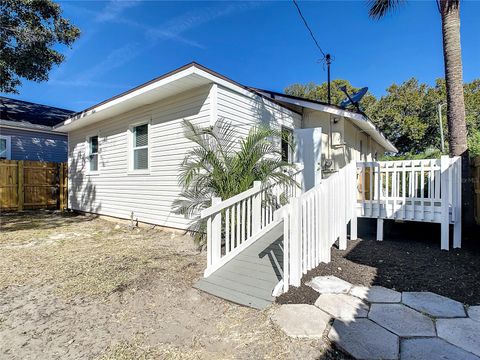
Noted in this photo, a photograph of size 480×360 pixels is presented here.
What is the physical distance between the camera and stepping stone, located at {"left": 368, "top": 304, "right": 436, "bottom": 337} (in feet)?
7.75

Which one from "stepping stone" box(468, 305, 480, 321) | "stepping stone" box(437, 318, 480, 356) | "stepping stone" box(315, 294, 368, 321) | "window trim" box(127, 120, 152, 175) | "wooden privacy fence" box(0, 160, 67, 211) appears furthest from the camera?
"wooden privacy fence" box(0, 160, 67, 211)

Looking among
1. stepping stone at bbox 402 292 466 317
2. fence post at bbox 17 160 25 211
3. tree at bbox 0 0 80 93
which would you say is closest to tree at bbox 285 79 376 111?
tree at bbox 0 0 80 93

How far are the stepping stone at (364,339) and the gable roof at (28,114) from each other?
45.0 ft

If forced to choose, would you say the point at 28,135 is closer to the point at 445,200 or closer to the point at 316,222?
the point at 316,222

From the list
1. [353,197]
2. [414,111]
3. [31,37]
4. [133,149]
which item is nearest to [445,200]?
[353,197]

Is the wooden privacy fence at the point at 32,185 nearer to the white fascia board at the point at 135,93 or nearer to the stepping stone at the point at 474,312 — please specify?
the white fascia board at the point at 135,93

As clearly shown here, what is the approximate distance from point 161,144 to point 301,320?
527 centimetres

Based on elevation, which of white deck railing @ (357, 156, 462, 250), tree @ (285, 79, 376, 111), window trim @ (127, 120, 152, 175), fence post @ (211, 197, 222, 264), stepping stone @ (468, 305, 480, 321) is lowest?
stepping stone @ (468, 305, 480, 321)

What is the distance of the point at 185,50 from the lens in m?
12.0

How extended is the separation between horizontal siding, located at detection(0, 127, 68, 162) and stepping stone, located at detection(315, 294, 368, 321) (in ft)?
45.4

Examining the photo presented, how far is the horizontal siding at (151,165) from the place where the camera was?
6.24 m

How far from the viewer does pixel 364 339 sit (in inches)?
89.1

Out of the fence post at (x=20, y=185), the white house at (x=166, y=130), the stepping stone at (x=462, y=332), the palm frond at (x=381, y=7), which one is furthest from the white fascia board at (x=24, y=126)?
the stepping stone at (x=462, y=332)

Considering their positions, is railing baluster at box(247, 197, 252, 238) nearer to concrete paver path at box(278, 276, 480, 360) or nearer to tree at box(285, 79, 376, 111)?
concrete paver path at box(278, 276, 480, 360)
